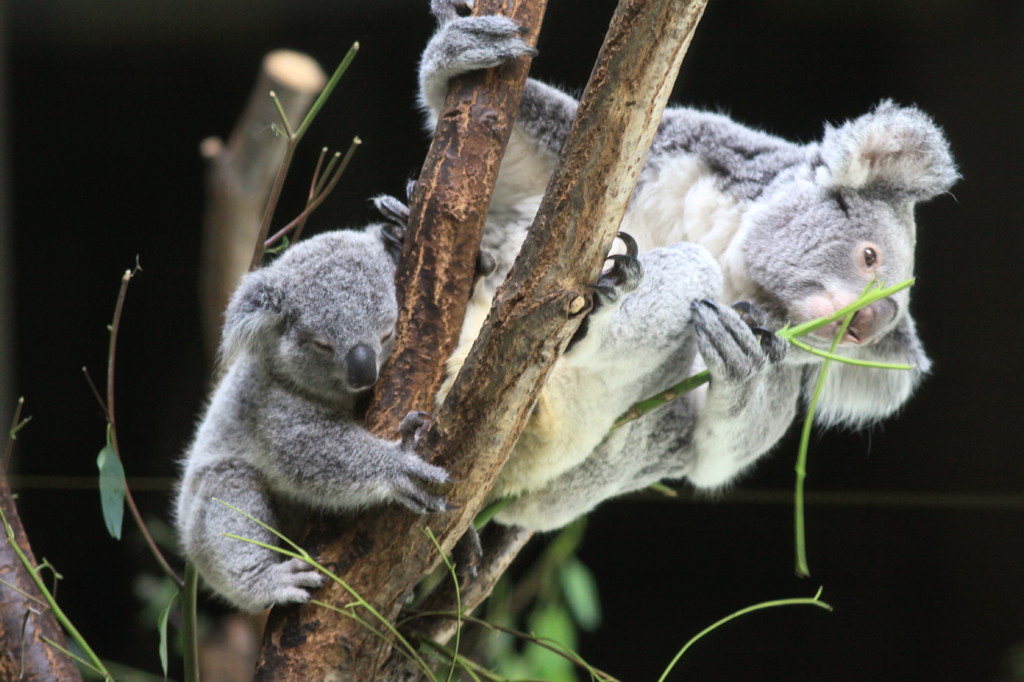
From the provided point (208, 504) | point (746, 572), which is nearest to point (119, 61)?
point (208, 504)

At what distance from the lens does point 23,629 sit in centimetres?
140

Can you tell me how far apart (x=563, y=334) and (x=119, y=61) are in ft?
7.16

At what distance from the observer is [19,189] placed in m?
2.79

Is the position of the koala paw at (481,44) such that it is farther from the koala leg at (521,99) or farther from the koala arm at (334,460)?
the koala arm at (334,460)

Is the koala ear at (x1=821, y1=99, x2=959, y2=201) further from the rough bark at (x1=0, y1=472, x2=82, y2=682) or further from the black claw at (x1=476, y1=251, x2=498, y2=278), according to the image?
the rough bark at (x1=0, y1=472, x2=82, y2=682)

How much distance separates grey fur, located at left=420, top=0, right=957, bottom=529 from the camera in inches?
61.7

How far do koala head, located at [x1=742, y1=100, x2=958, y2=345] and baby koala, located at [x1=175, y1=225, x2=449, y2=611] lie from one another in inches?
31.0

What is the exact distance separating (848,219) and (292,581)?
1.26 metres

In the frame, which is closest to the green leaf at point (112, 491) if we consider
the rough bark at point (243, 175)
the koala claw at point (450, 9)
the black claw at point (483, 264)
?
the black claw at point (483, 264)

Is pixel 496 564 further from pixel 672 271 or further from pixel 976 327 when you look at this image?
pixel 976 327

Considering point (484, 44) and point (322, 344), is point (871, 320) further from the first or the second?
point (322, 344)

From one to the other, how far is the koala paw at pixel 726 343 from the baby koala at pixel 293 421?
52 centimetres

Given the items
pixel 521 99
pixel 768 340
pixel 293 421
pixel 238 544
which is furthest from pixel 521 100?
pixel 238 544

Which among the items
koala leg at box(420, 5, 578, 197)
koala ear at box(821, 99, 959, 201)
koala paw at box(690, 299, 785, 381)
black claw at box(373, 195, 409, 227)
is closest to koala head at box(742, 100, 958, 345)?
koala ear at box(821, 99, 959, 201)
